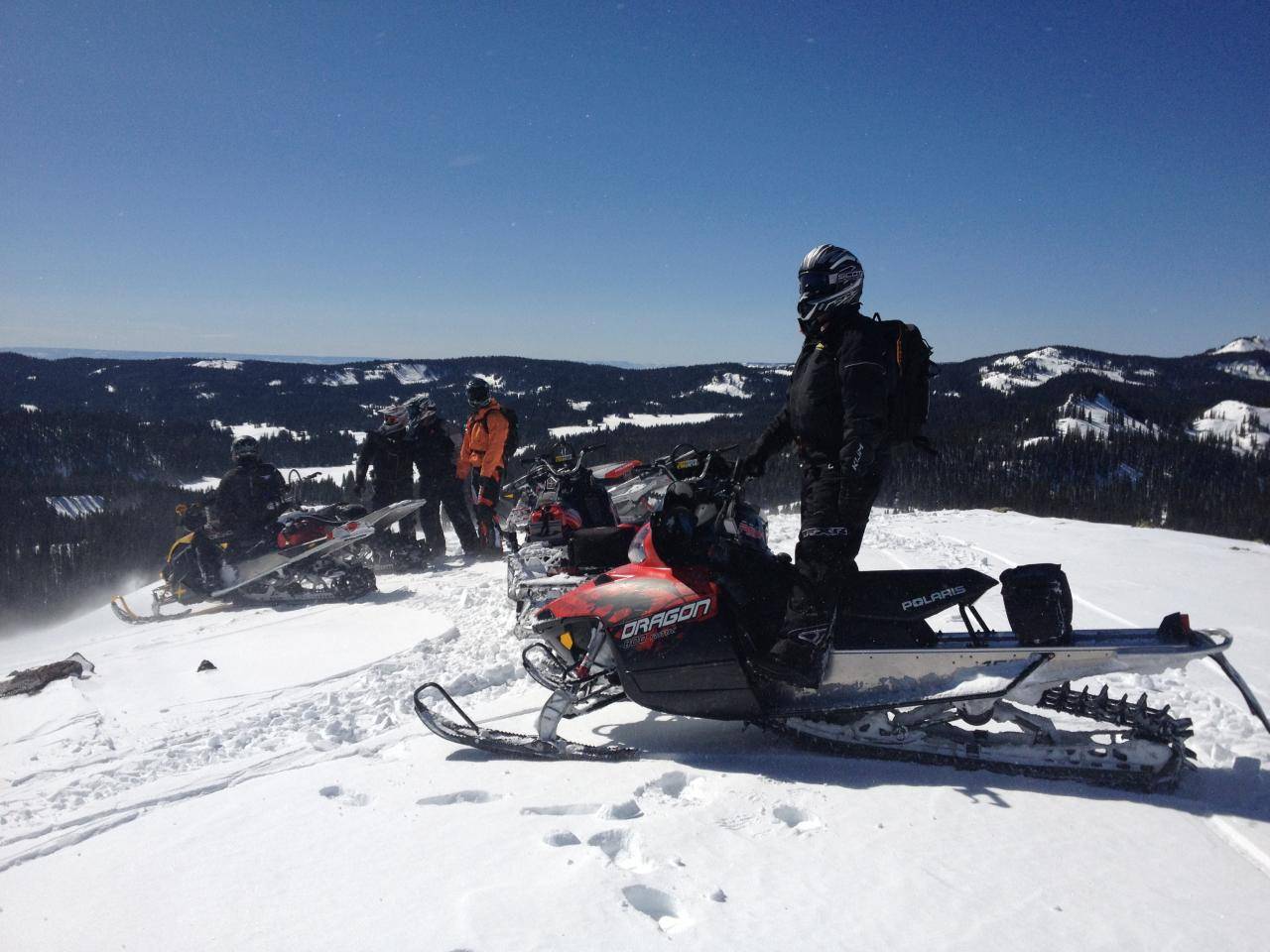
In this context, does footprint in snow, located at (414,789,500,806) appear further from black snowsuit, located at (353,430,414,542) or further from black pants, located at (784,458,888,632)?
black snowsuit, located at (353,430,414,542)

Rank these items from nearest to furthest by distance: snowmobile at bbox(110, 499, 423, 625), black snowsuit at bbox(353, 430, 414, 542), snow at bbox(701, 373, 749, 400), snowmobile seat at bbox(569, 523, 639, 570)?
1. snowmobile seat at bbox(569, 523, 639, 570)
2. snowmobile at bbox(110, 499, 423, 625)
3. black snowsuit at bbox(353, 430, 414, 542)
4. snow at bbox(701, 373, 749, 400)

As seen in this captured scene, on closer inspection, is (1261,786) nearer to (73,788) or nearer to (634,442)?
(73,788)

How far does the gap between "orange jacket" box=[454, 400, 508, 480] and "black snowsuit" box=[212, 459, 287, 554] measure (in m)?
2.34

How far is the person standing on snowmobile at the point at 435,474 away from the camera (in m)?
9.58

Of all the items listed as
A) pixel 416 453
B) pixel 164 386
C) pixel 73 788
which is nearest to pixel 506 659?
pixel 73 788

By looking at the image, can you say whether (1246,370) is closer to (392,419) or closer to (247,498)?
(392,419)

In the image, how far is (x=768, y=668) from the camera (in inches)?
113

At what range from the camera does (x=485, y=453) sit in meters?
9.00

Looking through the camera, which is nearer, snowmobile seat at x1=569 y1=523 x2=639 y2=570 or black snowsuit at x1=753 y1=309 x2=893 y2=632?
black snowsuit at x1=753 y1=309 x2=893 y2=632

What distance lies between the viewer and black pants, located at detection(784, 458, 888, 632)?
2.80 m

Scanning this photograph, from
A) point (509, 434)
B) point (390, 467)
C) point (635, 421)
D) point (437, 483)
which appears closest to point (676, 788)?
point (509, 434)

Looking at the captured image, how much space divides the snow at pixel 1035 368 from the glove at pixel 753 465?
132m

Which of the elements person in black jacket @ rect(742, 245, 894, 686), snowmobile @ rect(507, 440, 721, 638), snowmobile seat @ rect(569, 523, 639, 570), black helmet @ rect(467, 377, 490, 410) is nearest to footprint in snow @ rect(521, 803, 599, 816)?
person in black jacket @ rect(742, 245, 894, 686)

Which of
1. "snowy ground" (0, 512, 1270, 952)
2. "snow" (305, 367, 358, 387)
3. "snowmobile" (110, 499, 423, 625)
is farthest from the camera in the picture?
"snow" (305, 367, 358, 387)
